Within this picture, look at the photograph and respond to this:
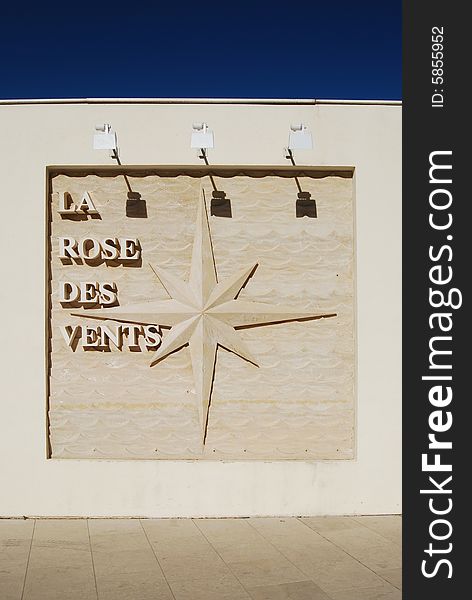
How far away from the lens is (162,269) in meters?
7.52

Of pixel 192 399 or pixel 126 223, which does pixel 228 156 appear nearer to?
pixel 126 223

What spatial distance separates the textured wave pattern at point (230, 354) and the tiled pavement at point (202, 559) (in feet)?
2.41

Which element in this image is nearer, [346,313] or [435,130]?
[435,130]

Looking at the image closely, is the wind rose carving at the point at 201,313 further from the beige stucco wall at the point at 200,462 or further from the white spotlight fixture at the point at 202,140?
the white spotlight fixture at the point at 202,140

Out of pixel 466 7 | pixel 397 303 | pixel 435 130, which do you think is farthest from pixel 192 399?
pixel 466 7

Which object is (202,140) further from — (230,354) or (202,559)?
(202,559)

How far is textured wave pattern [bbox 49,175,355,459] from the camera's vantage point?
7496 mm

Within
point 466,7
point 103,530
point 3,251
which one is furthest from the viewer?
point 3,251

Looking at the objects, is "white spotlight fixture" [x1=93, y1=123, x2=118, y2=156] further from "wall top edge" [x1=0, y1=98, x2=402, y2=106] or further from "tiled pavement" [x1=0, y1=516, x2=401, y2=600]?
"tiled pavement" [x1=0, y1=516, x2=401, y2=600]

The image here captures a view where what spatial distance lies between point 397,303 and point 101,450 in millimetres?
3297

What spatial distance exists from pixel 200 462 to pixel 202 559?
1425 mm

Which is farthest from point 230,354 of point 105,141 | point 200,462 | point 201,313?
point 105,141

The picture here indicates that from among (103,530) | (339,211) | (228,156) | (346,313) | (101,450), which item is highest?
(228,156)

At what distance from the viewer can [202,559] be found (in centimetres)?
612
